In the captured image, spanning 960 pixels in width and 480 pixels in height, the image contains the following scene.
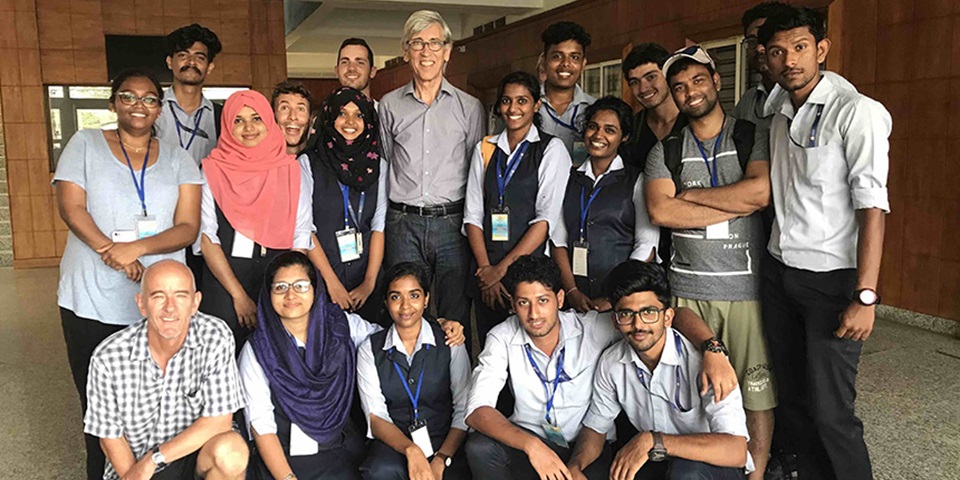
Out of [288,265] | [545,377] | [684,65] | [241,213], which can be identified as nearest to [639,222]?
[684,65]

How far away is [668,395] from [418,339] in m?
1.00

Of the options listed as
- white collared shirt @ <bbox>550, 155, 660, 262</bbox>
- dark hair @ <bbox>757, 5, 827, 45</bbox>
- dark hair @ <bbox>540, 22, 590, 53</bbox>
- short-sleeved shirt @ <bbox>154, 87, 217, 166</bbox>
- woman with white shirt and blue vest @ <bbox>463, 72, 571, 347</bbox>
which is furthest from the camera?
short-sleeved shirt @ <bbox>154, 87, 217, 166</bbox>

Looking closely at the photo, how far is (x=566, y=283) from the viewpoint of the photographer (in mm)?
3141

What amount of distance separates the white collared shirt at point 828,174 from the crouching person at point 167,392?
80.8 inches

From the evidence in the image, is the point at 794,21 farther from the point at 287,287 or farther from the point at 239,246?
the point at 239,246

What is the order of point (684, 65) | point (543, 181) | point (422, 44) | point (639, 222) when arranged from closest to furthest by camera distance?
point (684, 65) → point (639, 222) → point (543, 181) → point (422, 44)

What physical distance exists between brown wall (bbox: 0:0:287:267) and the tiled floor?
154 inches

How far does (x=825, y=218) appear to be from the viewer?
7.95 ft

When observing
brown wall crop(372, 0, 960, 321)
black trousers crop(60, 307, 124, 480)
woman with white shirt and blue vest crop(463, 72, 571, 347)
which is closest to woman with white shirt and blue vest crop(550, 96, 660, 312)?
woman with white shirt and blue vest crop(463, 72, 571, 347)

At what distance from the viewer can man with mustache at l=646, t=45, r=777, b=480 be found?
2.62 meters

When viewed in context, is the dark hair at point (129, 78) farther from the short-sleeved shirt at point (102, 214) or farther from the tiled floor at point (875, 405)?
the tiled floor at point (875, 405)

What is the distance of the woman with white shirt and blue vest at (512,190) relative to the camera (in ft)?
10.3

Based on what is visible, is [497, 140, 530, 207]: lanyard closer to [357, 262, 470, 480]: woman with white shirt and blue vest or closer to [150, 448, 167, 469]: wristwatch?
[357, 262, 470, 480]: woman with white shirt and blue vest

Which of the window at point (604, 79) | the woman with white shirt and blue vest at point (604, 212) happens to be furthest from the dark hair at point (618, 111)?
the window at point (604, 79)
